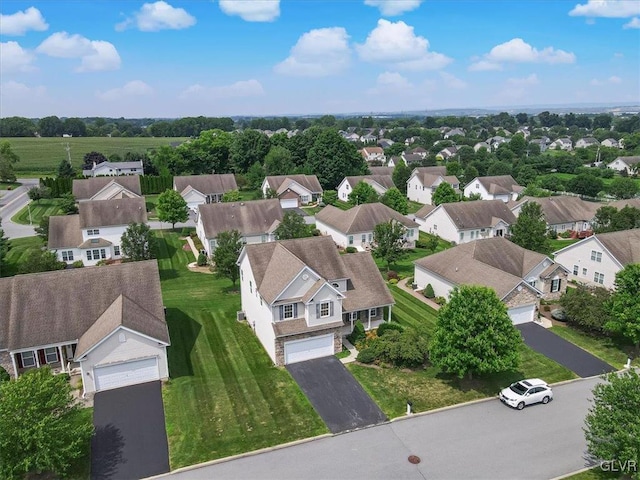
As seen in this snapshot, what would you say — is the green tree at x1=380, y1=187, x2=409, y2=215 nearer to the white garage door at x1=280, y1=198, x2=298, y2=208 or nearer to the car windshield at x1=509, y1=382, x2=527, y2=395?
the white garage door at x1=280, y1=198, x2=298, y2=208

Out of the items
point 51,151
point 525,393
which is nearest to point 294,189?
point 525,393

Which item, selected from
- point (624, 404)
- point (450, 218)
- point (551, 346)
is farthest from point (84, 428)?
point (450, 218)

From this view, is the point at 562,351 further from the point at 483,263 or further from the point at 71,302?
the point at 71,302

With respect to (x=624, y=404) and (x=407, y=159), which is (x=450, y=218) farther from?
(x=407, y=159)

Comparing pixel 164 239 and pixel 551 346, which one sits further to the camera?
pixel 164 239

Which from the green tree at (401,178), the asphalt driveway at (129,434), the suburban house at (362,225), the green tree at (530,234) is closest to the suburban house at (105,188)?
the suburban house at (362,225)

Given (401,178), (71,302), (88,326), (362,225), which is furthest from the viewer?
(401,178)
